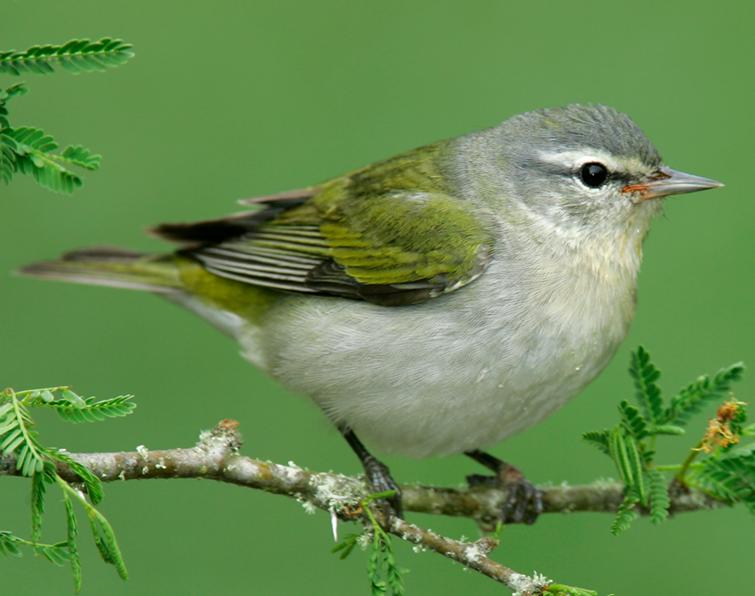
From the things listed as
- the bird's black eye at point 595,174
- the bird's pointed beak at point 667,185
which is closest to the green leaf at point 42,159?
the bird's black eye at point 595,174

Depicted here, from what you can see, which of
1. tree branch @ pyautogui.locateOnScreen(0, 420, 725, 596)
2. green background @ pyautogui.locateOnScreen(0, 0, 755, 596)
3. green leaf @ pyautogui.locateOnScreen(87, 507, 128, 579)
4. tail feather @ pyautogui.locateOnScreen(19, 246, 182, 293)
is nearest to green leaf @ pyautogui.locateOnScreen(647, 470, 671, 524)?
tree branch @ pyautogui.locateOnScreen(0, 420, 725, 596)

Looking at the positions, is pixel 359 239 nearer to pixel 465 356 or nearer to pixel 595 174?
pixel 465 356

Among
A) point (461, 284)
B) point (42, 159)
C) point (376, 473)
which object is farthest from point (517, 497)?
point (42, 159)

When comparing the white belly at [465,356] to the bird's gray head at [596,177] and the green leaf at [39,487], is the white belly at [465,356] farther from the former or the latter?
the green leaf at [39,487]

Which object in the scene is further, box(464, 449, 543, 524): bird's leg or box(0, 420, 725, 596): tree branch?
box(464, 449, 543, 524): bird's leg

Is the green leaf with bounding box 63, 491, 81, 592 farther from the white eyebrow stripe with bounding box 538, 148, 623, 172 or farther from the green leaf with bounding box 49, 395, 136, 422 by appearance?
the white eyebrow stripe with bounding box 538, 148, 623, 172

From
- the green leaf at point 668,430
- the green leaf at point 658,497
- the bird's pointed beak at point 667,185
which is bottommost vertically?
the green leaf at point 658,497

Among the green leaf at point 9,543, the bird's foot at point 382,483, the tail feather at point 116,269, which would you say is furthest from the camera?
the tail feather at point 116,269
